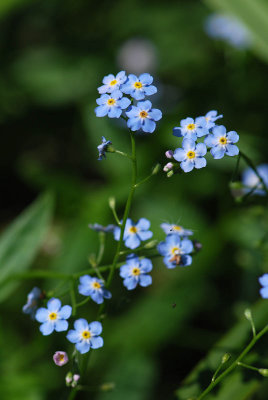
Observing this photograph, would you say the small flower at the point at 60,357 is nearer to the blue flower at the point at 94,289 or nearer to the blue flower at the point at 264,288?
the blue flower at the point at 94,289

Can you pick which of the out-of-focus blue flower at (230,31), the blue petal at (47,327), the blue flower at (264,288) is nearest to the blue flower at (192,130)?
the blue flower at (264,288)

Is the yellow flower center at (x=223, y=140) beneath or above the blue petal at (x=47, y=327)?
above

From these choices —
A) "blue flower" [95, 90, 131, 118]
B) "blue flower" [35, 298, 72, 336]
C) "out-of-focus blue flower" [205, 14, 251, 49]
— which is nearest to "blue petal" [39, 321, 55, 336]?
"blue flower" [35, 298, 72, 336]

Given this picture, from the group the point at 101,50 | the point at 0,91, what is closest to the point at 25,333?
the point at 0,91

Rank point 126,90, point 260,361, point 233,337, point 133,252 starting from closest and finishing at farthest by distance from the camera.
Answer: point 126,90
point 133,252
point 260,361
point 233,337

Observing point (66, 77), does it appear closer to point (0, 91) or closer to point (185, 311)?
point (0, 91)

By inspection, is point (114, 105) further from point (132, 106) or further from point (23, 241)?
point (23, 241)
